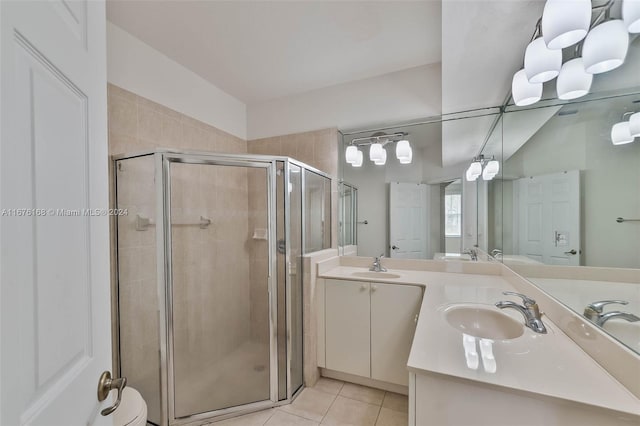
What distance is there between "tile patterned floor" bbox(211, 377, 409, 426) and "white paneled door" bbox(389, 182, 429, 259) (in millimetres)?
1083

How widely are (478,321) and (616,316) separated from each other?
0.62m

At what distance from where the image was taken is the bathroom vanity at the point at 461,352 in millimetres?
700

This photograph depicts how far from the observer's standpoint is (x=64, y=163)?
50 centimetres

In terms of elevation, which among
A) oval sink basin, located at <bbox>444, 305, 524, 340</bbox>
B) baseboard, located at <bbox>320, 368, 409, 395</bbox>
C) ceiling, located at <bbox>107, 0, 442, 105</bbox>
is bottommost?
baseboard, located at <bbox>320, 368, 409, 395</bbox>

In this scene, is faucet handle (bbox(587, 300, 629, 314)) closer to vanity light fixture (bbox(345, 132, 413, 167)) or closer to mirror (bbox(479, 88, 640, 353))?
mirror (bbox(479, 88, 640, 353))

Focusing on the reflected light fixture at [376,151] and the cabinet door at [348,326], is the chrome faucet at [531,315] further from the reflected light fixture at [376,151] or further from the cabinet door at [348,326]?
the reflected light fixture at [376,151]

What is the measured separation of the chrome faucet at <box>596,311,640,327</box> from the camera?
0.72 m

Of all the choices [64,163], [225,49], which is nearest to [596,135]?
[64,163]

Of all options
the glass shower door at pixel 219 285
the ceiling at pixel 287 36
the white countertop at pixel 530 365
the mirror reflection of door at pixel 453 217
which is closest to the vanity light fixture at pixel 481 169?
the mirror reflection of door at pixel 453 217

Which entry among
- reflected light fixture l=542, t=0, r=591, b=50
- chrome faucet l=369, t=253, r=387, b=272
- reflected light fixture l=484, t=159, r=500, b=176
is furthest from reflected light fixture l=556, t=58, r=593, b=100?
chrome faucet l=369, t=253, r=387, b=272

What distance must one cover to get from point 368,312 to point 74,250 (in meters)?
1.75

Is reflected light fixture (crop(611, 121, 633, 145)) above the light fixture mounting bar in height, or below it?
below

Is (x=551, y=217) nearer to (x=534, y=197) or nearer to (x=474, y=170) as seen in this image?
(x=534, y=197)

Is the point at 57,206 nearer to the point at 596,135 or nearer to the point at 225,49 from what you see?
the point at 596,135
